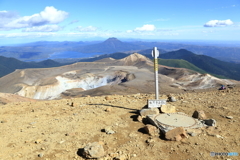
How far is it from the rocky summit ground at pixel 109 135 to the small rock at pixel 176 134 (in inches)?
5.7

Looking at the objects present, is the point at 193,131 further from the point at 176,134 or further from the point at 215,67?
the point at 215,67

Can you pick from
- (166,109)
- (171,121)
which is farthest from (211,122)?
(166,109)

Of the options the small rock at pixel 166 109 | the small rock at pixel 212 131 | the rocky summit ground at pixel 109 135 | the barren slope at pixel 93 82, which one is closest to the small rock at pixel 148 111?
the small rock at pixel 166 109

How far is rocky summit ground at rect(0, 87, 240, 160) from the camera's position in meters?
5.80

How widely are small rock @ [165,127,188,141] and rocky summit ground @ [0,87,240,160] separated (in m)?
0.14

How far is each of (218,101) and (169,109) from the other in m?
4.33

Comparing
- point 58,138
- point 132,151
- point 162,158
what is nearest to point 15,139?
point 58,138

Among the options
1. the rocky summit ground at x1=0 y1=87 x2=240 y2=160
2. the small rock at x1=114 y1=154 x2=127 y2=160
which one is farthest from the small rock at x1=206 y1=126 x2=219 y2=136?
the small rock at x1=114 y1=154 x2=127 y2=160

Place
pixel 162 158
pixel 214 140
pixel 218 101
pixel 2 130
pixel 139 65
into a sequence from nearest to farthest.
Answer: pixel 162 158
pixel 214 140
pixel 2 130
pixel 218 101
pixel 139 65

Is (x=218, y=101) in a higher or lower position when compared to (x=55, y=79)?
higher

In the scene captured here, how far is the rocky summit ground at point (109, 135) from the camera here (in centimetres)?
580

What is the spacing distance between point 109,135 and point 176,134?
262 centimetres

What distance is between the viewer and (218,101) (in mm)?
10867

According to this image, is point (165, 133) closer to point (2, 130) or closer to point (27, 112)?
point (2, 130)
